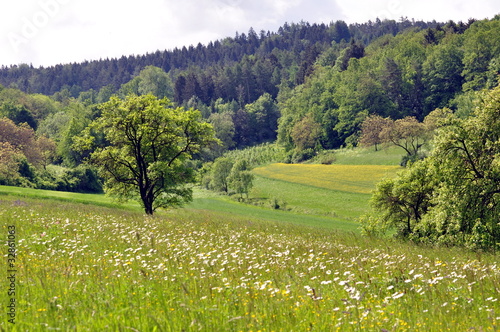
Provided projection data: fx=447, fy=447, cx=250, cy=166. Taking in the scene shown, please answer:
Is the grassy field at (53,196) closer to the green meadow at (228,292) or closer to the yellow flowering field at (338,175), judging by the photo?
the green meadow at (228,292)

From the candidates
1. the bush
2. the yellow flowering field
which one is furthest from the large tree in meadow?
the bush

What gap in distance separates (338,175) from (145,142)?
5814cm

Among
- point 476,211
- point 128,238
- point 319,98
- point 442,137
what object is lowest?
point 476,211

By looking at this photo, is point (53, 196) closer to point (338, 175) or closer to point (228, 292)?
point (228, 292)

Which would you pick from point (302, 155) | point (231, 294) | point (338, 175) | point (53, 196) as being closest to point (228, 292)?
point (231, 294)

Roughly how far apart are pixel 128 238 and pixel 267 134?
17539cm

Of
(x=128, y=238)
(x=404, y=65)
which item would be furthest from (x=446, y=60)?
(x=128, y=238)

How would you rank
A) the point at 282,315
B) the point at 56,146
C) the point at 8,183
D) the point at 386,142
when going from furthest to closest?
the point at 56,146
the point at 386,142
the point at 8,183
the point at 282,315

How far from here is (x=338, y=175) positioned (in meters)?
87.2

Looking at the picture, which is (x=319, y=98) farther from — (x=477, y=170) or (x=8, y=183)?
(x=477, y=170)

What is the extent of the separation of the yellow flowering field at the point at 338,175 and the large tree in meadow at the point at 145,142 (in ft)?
148

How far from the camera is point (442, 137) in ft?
91.1

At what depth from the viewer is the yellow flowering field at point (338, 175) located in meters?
79.0

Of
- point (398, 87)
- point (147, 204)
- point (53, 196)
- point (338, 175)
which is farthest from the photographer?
point (398, 87)
